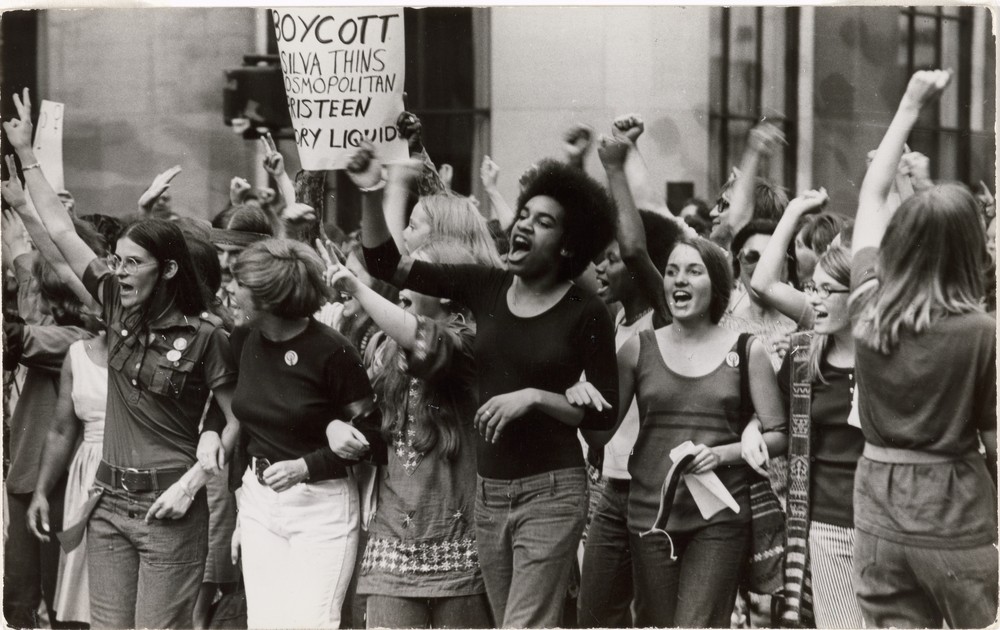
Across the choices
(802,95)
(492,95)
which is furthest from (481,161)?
(802,95)

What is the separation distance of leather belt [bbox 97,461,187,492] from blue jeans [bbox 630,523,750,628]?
1764 mm

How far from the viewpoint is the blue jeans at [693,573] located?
16.9ft

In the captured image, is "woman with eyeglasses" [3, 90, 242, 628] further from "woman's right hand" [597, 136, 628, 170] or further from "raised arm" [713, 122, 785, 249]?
"raised arm" [713, 122, 785, 249]

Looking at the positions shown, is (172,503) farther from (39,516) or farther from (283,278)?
(283,278)

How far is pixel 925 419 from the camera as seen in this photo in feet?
16.6

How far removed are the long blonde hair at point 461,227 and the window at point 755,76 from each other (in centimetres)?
97

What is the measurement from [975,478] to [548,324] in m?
1.64

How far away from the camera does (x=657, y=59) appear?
548 centimetres

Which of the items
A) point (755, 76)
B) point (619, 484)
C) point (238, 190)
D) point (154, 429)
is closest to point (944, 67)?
point (755, 76)

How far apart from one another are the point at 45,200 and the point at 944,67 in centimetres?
349

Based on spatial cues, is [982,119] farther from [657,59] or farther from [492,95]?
[492,95]

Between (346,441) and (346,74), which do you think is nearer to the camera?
(346,441)

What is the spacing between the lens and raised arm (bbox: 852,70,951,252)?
5.23 meters

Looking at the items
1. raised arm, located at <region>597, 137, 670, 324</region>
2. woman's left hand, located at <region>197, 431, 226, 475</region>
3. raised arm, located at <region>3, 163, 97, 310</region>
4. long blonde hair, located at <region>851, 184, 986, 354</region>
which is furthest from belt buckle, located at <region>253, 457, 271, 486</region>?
long blonde hair, located at <region>851, 184, 986, 354</region>
